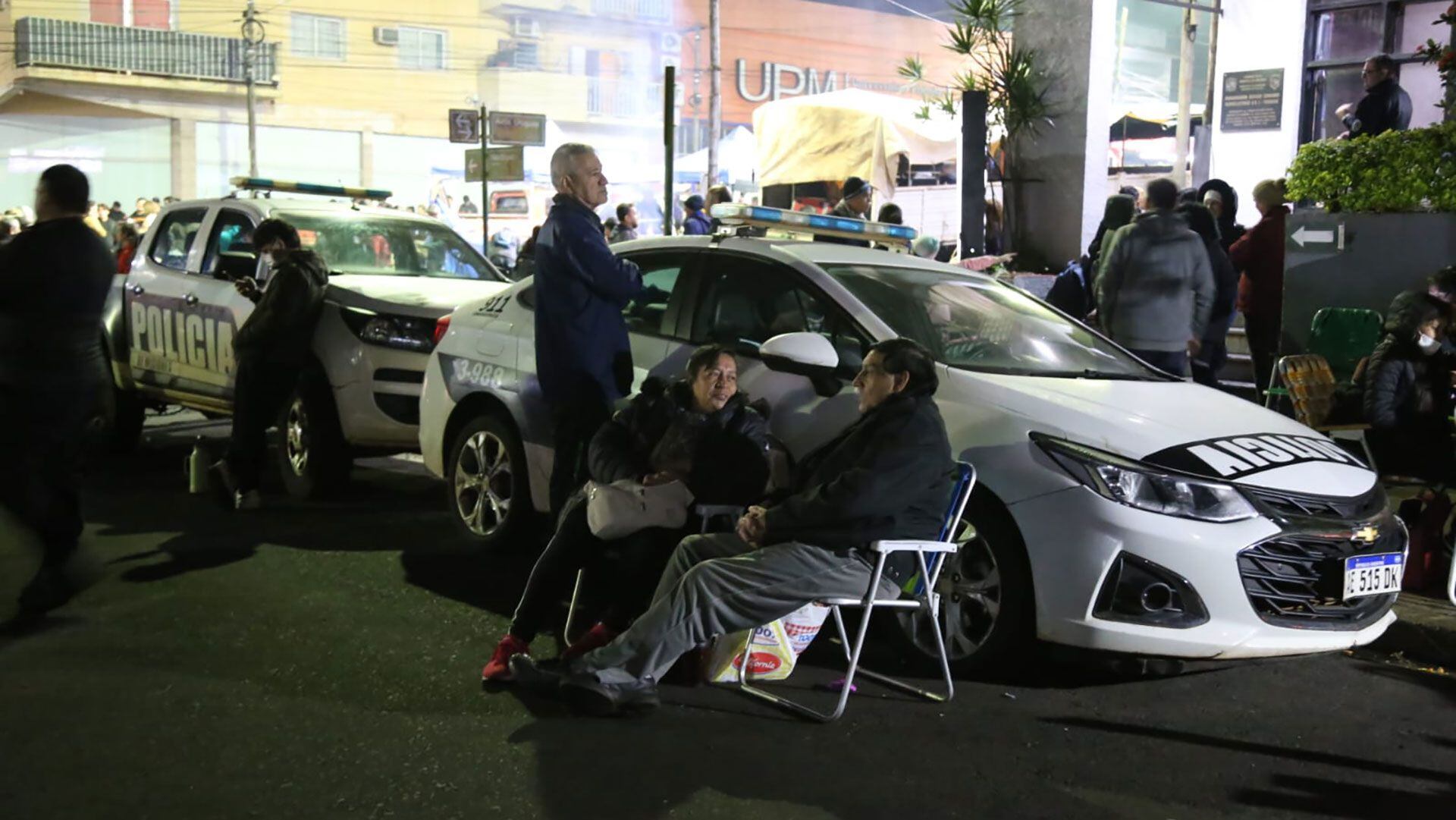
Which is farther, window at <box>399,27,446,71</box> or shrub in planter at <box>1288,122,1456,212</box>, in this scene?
window at <box>399,27,446,71</box>

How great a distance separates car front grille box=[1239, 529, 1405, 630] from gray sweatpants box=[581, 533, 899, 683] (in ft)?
4.38

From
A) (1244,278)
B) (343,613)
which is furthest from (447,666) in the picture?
(1244,278)

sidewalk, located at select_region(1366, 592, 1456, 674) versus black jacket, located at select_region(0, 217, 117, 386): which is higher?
black jacket, located at select_region(0, 217, 117, 386)

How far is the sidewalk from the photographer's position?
584 cm

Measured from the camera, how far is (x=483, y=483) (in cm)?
705

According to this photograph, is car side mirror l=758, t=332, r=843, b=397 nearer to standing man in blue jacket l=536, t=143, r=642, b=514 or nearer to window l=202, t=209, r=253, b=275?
standing man in blue jacket l=536, t=143, r=642, b=514

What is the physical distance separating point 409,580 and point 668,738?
2444 millimetres

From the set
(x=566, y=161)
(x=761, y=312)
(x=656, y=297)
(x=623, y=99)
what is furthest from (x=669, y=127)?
Answer: (x=623, y=99)

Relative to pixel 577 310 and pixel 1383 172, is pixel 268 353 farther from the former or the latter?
pixel 1383 172

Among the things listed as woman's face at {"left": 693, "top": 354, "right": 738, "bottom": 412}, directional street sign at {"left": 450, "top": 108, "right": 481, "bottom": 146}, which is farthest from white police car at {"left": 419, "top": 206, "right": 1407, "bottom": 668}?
directional street sign at {"left": 450, "top": 108, "right": 481, "bottom": 146}

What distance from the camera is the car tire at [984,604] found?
202 inches

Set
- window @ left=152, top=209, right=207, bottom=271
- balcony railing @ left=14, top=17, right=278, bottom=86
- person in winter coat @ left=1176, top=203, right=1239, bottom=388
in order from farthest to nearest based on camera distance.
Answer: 1. balcony railing @ left=14, top=17, right=278, bottom=86
2. window @ left=152, top=209, right=207, bottom=271
3. person in winter coat @ left=1176, top=203, right=1239, bottom=388

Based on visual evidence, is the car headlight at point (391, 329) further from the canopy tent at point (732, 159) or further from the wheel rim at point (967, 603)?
the canopy tent at point (732, 159)

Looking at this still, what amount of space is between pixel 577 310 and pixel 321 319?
9.51 ft
